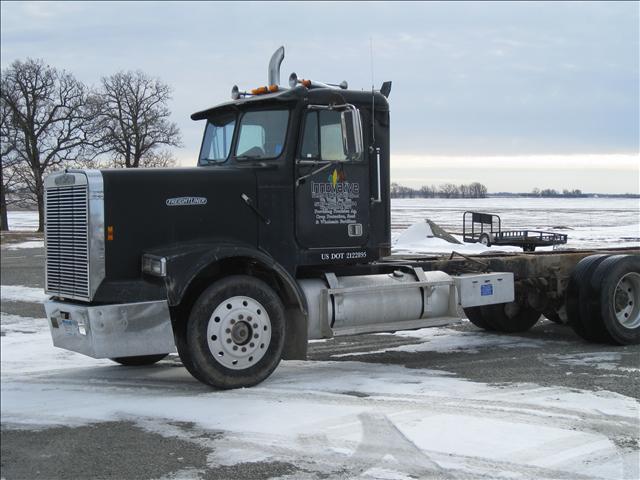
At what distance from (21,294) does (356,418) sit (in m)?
10.2

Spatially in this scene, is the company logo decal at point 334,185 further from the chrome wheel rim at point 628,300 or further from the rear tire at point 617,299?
the chrome wheel rim at point 628,300

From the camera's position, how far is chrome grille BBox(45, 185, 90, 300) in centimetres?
700

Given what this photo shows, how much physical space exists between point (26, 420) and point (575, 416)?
4.60 m

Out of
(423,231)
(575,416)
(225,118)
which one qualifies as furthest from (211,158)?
(423,231)

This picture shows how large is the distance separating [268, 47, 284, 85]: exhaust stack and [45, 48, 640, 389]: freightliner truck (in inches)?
0.6

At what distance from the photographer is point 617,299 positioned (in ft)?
33.6

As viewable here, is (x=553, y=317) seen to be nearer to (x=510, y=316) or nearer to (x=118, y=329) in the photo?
(x=510, y=316)

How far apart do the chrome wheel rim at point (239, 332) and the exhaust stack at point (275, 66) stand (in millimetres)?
2737

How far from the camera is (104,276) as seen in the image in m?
6.96

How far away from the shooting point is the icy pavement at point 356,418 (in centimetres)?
524

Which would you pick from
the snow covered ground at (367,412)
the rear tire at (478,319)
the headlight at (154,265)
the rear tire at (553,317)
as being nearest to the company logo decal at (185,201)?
the headlight at (154,265)

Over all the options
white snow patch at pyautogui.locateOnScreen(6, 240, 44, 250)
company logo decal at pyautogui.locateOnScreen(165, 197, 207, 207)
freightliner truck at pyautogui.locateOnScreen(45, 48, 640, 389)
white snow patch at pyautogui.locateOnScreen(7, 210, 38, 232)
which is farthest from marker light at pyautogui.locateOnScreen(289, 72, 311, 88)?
white snow patch at pyautogui.locateOnScreen(7, 210, 38, 232)

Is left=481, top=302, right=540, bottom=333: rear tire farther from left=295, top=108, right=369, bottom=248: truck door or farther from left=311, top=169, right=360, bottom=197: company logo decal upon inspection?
left=311, top=169, right=360, bottom=197: company logo decal

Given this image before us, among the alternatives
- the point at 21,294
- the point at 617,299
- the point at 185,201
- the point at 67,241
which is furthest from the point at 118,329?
the point at 21,294
